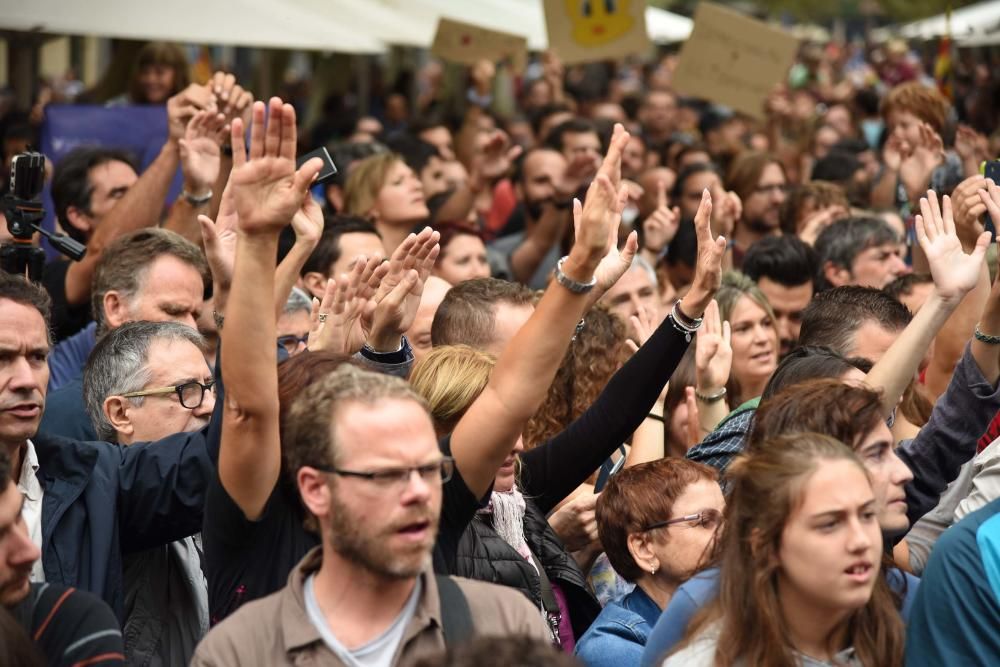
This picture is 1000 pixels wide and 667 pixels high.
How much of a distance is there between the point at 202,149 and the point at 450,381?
2.69 m

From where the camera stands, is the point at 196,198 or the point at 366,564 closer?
the point at 366,564

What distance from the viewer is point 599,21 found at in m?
11.5

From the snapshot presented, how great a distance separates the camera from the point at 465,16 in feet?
46.1

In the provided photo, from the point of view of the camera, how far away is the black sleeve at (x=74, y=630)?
3.06m

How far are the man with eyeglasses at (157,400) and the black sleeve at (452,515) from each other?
0.80 meters

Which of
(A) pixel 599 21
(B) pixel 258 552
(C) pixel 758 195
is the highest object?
(A) pixel 599 21

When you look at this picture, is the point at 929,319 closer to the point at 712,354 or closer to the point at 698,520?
A: the point at 698,520

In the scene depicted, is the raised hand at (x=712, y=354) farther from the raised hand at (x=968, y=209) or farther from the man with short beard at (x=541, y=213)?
the man with short beard at (x=541, y=213)

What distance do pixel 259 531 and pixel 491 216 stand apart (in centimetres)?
825

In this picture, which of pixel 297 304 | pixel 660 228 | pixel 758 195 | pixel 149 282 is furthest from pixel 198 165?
pixel 758 195

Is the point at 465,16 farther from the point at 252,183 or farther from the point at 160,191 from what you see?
the point at 252,183

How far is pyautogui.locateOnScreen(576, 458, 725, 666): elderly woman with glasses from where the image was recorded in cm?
420

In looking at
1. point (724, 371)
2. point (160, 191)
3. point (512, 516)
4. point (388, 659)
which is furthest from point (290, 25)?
point (388, 659)

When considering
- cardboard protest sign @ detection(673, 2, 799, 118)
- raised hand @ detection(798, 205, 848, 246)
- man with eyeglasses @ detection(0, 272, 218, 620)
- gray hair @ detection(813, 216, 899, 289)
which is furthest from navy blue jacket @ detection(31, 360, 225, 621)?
cardboard protest sign @ detection(673, 2, 799, 118)
